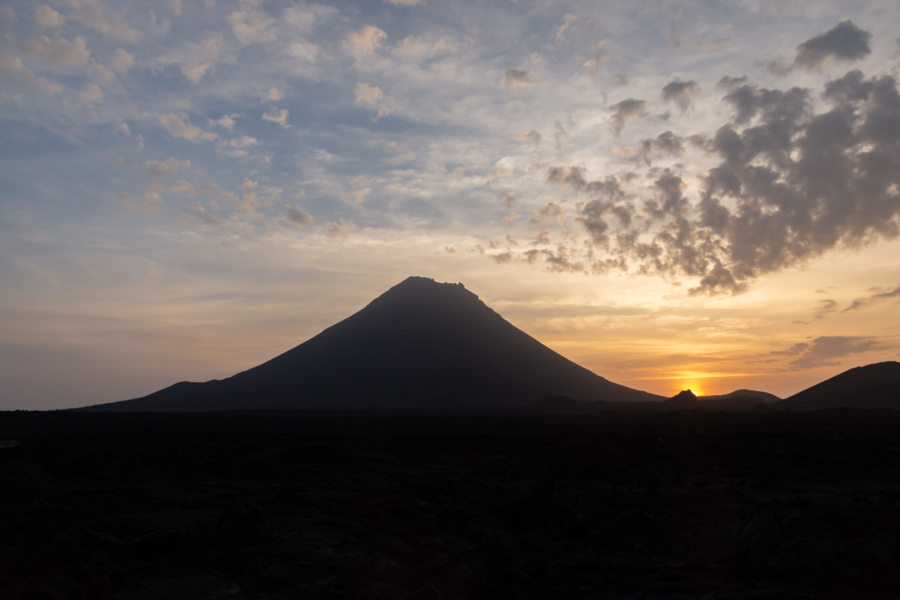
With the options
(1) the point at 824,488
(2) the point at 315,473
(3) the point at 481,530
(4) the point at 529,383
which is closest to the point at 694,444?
(1) the point at 824,488

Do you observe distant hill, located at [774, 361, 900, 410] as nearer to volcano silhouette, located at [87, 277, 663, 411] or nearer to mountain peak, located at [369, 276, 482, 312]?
volcano silhouette, located at [87, 277, 663, 411]

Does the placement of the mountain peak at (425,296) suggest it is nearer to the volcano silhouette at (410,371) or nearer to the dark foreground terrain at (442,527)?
the volcano silhouette at (410,371)

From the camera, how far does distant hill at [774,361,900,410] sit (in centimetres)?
9669

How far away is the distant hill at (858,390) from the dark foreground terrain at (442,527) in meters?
80.3

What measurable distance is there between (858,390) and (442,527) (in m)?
106

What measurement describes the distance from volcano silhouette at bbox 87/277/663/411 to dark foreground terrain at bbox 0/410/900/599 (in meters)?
88.2

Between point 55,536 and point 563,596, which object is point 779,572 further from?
point 55,536

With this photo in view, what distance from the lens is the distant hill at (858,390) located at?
317 feet

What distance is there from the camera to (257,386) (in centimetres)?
13062

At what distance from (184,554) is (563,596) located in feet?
25.2

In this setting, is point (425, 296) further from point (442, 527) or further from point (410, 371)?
point (442, 527)

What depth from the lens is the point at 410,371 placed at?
133500mm

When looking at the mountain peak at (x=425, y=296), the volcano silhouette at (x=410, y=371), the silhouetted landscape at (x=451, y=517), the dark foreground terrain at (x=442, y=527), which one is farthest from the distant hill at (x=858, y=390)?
the dark foreground terrain at (x=442, y=527)

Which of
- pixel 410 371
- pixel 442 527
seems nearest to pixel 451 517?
pixel 442 527
